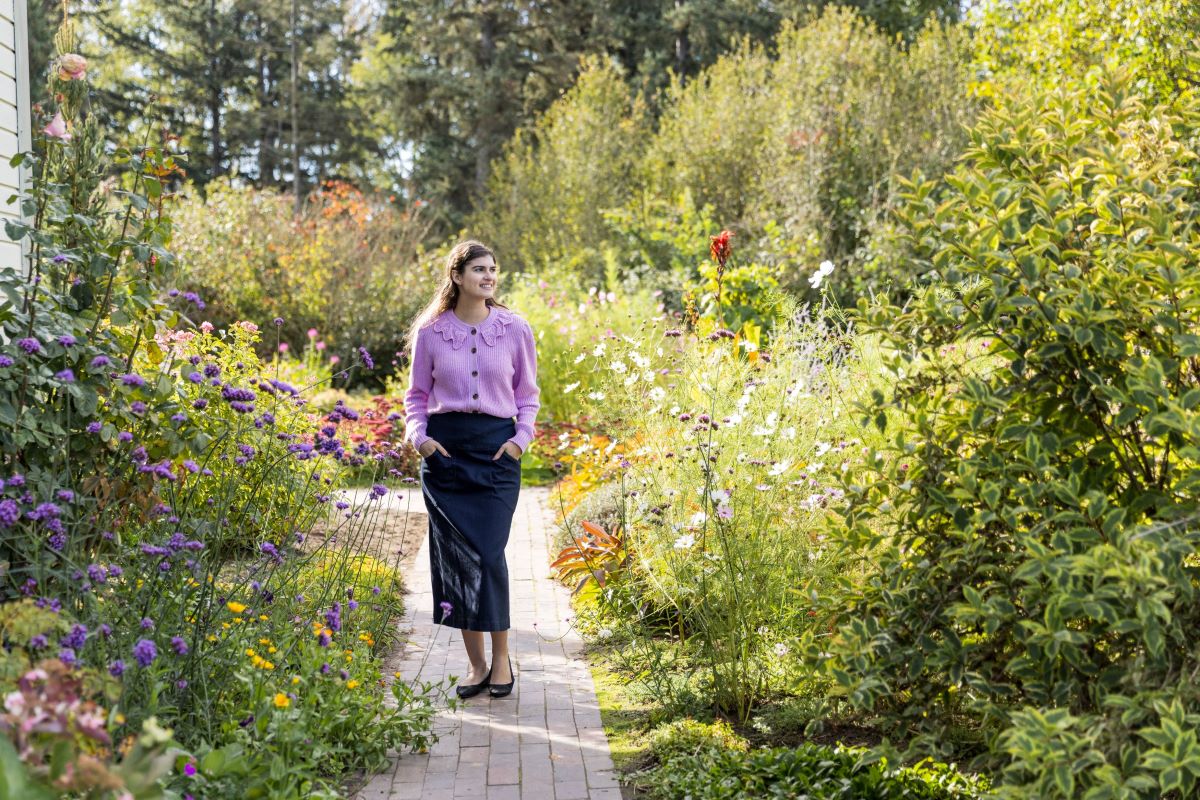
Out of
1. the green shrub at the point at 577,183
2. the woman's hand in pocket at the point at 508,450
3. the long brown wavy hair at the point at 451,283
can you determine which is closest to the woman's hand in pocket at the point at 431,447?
the woman's hand in pocket at the point at 508,450

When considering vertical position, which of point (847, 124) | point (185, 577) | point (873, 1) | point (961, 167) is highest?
point (873, 1)

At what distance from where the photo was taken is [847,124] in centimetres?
1379

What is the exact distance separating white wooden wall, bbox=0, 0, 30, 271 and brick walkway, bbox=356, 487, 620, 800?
299cm

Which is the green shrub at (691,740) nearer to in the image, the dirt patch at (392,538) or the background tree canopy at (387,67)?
the dirt patch at (392,538)

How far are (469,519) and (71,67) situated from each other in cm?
233

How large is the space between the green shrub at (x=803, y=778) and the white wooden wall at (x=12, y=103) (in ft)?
15.0

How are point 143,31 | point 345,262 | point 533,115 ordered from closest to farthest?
point 345,262
point 533,115
point 143,31

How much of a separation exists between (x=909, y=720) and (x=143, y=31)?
1402 inches

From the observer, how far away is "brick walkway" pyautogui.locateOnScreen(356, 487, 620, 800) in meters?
3.43

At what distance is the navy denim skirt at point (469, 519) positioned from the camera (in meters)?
4.27

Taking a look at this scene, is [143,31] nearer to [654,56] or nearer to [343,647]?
[654,56]

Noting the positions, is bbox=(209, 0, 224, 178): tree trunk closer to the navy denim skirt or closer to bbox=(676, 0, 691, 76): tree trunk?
bbox=(676, 0, 691, 76): tree trunk

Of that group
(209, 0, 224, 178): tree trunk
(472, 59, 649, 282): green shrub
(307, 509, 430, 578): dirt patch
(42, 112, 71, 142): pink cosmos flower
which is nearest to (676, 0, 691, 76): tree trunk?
(472, 59, 649, 282): green shrub

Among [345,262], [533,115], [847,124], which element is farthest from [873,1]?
[345,262]
